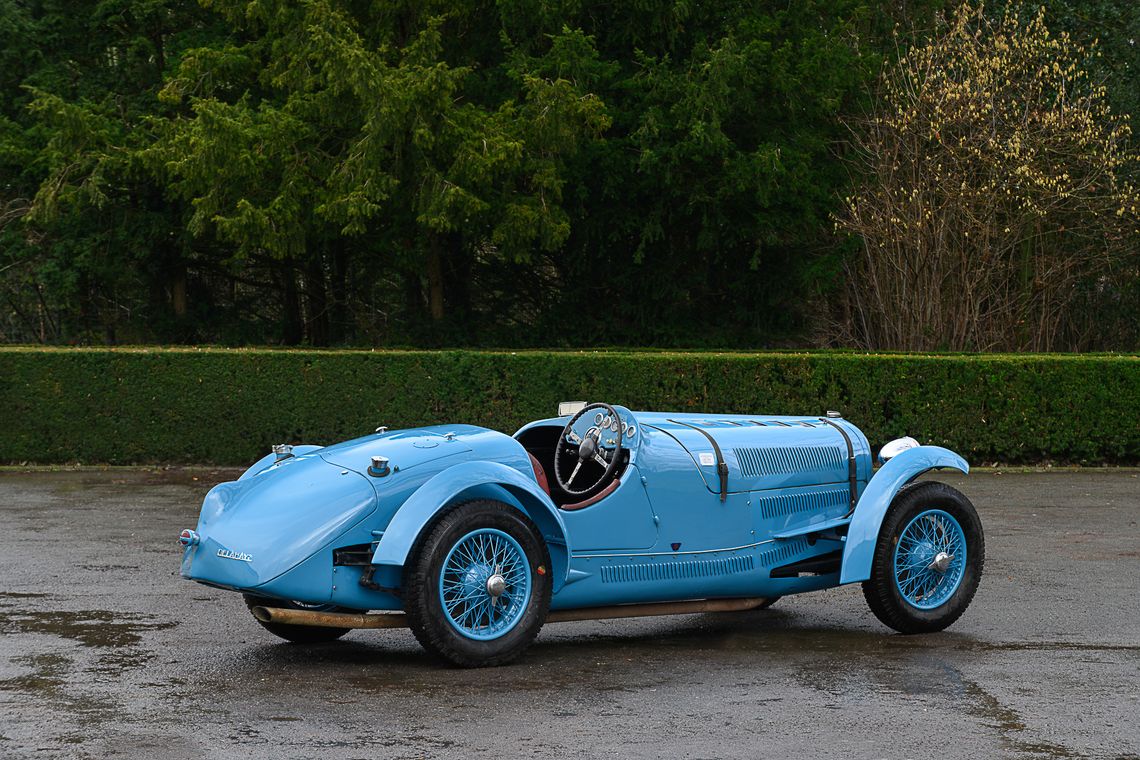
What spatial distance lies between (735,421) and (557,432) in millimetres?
1055

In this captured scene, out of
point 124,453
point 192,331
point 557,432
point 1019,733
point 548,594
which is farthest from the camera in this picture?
point 192,331

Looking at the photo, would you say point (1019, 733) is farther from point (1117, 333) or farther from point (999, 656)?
point (1117, 333)

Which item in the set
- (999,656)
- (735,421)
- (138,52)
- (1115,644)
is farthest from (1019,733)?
(138,52)

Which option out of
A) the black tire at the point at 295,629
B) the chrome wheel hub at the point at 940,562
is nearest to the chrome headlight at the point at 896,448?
the chrome wheel hub at the point at 940,562

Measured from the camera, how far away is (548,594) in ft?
21.8

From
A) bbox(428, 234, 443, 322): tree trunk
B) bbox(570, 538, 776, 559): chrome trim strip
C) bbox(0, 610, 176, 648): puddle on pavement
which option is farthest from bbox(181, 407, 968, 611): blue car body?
bbox(428, 234, 443, 322): tree trunk

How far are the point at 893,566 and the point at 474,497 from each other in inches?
95.4

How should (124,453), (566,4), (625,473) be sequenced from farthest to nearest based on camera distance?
1. (566,4)
2. (124,453)
3. (625,473)

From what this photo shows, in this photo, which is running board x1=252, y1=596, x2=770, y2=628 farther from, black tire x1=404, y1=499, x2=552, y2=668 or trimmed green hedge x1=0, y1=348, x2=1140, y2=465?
trimmed green hedge x1=0, y1=348, x2=1140, y2=465

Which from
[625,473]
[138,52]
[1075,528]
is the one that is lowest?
[1075,528]

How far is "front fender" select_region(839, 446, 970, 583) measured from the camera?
7418mm

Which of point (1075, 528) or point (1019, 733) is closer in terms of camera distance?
point (1019, 733)

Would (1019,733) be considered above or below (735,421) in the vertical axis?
below

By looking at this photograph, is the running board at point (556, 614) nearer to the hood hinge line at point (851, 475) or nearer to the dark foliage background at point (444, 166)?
the hood hinge line at point (851, 475)
